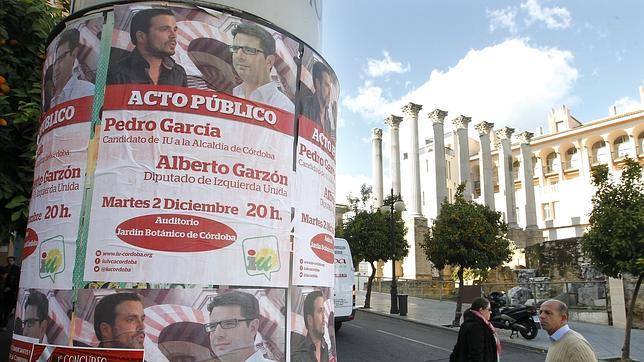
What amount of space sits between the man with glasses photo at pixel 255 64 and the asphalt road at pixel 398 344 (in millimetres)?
8471

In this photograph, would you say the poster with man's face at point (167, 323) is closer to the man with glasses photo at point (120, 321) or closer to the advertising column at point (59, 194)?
the man with glasses photo at point (120, 321)

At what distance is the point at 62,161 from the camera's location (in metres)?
3.33

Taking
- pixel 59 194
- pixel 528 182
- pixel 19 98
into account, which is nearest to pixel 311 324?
pixel 59 194

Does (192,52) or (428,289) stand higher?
(192,52)

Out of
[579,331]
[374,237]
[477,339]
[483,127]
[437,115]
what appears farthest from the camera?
[483,127]

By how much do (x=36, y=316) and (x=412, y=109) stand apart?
1802 inches

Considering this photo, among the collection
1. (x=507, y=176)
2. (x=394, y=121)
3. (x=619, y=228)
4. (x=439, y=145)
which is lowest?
(x=619, y=228)

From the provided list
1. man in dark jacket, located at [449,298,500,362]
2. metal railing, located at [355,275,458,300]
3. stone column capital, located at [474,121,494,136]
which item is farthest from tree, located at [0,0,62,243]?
stone column capital, located at [474,121,494,136]

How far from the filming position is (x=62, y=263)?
3172mm

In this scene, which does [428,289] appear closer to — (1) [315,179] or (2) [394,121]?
(2) [394,121]

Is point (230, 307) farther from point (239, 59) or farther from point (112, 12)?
point (112, 12)

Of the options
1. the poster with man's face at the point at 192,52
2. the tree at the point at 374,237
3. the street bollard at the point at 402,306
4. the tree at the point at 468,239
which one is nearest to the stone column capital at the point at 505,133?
the tree at the point at 374,237

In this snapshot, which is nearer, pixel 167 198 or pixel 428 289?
pixel 167 198

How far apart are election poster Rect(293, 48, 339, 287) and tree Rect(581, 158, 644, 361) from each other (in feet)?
33.3
